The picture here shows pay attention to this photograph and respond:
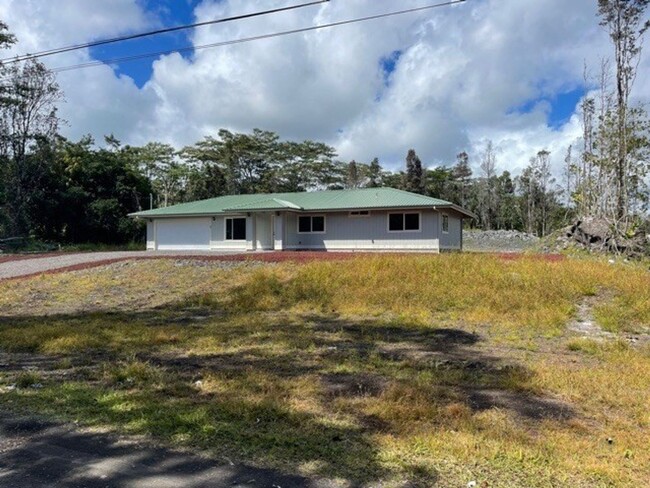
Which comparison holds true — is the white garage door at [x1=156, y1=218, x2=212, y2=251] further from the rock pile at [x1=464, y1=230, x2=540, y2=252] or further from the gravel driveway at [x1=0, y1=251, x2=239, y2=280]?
the rock pile at [x1=464, y1=230, x2=540, y2=252]

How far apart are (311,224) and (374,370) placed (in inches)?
731

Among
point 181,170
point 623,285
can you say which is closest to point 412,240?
point 623,285

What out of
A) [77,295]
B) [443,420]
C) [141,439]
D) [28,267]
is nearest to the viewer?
[141,439]

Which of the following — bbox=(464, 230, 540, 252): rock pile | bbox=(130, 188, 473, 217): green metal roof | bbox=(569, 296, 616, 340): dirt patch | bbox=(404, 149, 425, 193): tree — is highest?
Answer: bbox=(404, 149, 425, 193): tree

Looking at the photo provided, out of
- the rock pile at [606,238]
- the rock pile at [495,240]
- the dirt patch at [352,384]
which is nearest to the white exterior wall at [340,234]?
the rock pile at [606,238]

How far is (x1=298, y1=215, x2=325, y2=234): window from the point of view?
23.6 metres

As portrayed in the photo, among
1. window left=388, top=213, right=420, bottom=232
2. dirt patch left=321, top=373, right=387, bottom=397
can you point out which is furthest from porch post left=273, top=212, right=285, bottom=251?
dirt patch left=321, top=373, right=387, bottom=397

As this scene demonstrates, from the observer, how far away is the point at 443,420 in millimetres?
3838

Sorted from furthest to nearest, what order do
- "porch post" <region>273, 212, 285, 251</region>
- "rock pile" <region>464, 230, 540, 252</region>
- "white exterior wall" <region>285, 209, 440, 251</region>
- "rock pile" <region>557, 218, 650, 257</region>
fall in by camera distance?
"rock pile" <region>464, 230, 540, 252</region>
"porch post" <region>273, 212, 285, 251</region>
"white exterior wall" <region>285, 209, 440, 251</region>
"rock pile" <region>557, 218, 650, 257</region>

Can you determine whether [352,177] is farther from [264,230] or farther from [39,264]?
[39,264]

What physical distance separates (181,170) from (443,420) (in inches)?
1823

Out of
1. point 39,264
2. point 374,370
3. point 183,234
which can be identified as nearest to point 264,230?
point 183,234

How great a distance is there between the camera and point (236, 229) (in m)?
24.6

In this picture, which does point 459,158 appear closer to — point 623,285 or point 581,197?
point 581,197
